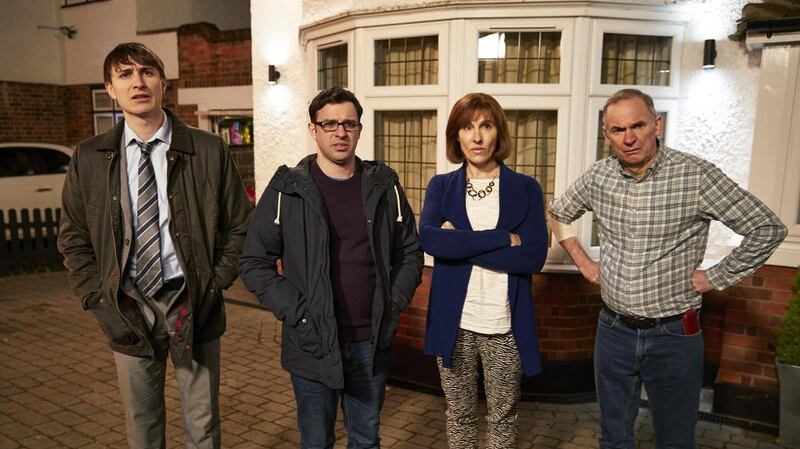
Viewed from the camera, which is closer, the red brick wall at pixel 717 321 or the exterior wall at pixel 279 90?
the red brick wall at pixel 717 321

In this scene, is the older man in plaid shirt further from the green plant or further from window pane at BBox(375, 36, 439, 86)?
window pane at BBox(375, 36, 439, 86)

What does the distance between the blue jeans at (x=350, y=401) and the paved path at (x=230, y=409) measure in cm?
110

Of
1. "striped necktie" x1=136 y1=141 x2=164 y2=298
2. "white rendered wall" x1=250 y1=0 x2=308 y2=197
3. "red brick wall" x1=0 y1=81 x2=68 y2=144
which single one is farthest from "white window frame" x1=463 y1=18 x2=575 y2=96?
"red brick wall" x1=0 y1=81 x2=68 y2=144

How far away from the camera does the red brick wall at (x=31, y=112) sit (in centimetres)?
1264

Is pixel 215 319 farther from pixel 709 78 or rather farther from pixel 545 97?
pixel 709 78

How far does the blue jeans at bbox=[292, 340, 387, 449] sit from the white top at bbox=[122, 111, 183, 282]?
0.72 meters

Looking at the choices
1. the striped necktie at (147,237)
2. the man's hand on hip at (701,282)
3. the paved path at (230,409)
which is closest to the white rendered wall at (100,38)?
the paved path at (230,409)

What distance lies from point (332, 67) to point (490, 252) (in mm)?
3005

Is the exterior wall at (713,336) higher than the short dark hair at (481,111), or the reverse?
the short dark hair at (481,111)

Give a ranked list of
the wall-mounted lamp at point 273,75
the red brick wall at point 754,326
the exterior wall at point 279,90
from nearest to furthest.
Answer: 1. the red brick wall at point 754,326
2. the exterior wall at point 279,90
3. the wall-mounted lamp at point 273,75

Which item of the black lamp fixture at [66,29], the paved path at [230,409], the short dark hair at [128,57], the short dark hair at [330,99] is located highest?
the black lamp fixture at [66,29]

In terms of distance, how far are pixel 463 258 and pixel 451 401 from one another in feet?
2.33

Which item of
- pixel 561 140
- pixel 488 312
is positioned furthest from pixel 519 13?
pixel 488 312

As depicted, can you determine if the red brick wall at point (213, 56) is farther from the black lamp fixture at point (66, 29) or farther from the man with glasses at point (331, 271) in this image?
the man with glasses at point (331, 271)
